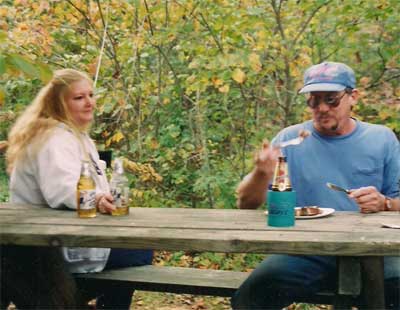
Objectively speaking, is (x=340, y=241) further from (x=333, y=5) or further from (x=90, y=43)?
(x=90, y=43)

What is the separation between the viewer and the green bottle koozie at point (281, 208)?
2.35 meters

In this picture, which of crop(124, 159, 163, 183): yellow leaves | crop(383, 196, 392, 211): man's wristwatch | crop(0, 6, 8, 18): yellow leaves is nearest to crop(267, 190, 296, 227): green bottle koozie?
crop(383, 196, 392, 211): man's wristwatch

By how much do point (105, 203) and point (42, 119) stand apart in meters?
0.57

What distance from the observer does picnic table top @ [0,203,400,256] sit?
222 centimetres

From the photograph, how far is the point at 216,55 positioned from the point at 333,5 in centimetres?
105

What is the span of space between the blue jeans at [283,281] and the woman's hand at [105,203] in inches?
26.5

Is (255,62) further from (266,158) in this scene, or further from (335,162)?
(266,158)

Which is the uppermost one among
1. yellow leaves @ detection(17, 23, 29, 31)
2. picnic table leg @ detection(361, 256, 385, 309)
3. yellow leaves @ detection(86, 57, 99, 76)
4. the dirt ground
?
yellow leaves @ detection(17, 23, 29, 31)

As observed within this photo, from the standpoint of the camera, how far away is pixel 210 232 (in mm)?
2408

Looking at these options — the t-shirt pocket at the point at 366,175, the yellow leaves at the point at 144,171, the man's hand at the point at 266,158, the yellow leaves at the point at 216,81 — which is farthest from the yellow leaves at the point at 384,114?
the man's hand at the point at 266,158

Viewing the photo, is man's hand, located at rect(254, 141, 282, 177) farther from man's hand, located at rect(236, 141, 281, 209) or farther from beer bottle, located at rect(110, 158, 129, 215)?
beer bottle, located at rect(110, 158, 129, 215)

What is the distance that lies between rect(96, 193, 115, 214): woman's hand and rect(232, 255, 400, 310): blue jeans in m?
0.67

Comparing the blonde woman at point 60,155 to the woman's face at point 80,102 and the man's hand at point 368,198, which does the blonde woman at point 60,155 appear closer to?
the woman's face at point 80,102

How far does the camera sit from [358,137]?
3076mm
